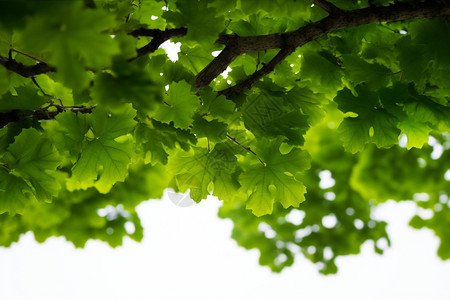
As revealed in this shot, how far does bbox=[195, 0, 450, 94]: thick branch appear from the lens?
140 centimetres

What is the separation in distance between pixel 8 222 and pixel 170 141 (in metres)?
2.50

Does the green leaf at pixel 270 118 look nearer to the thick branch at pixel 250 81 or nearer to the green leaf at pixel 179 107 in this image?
the thick branch at pixel 250 81

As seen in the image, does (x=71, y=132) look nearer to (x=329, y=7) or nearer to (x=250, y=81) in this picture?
(x=250, y=81)

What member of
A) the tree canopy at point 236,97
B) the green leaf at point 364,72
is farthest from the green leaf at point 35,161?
the green leaf at point 364,72

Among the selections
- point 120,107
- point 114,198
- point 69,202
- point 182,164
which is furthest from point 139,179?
point 120,107

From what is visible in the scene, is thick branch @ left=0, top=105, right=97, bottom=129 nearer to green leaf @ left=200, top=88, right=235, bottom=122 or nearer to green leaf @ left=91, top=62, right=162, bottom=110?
green leaf @ left=200, top=88, right=235, bottom=122

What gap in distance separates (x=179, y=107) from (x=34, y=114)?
1.79ft

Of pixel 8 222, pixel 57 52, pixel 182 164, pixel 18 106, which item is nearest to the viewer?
pixel 57 52

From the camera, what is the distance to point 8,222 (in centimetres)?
341

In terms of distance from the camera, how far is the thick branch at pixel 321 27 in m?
1.40

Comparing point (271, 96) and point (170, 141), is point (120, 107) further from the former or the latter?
point (271, 96)

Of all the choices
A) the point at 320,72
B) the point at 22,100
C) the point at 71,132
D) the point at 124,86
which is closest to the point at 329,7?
the point at 320,72

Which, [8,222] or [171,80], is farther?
[8,222]

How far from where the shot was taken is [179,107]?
144 centimetres
